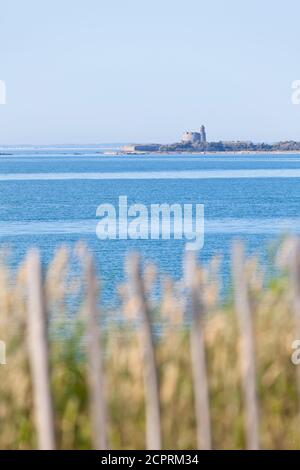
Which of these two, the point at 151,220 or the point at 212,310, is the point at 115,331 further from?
the point at 151,220

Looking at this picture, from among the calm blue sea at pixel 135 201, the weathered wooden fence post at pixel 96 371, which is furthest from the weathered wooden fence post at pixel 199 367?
the calm blue sea at pixel 135 201

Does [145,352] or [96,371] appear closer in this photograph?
[96,371]

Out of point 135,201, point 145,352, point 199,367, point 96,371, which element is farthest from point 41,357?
point 135,201

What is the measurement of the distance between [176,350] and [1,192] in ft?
335

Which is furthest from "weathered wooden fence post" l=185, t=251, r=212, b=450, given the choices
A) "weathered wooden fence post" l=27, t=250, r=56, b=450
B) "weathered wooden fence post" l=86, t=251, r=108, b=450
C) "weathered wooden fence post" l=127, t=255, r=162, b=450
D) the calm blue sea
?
the calm blue sea

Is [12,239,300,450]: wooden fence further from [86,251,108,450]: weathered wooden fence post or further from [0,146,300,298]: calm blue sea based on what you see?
[0,146,300,298]: calm blue sea

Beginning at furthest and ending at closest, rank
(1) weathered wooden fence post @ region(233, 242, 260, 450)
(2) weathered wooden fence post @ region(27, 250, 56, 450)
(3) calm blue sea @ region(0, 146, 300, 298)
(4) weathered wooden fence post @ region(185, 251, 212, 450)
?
1. (3) calm blue sea @ region(0, 146, 300, 298)
2. (1) weathered wooden fence post @ region(233, 242, 260, 450)
3. (4) weathered wooden fence post @ region(185, 251, 212, 450)
4. (2) weathered wooden fence post @ region(27, 250, 56, 450)

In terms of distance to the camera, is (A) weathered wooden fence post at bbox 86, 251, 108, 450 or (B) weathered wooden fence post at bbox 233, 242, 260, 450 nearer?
(A) weathered wooden fence post at bbox 86, 251, 108, 450

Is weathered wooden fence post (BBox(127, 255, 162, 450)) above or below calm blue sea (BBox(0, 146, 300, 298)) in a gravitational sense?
above

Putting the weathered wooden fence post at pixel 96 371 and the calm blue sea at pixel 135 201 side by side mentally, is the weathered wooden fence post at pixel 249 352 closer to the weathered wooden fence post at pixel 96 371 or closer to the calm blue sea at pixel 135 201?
the weathered wooden fence post at pixel 96 371

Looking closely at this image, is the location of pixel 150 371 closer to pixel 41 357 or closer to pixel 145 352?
pixel 145 352

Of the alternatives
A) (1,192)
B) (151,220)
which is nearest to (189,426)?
(151,220)

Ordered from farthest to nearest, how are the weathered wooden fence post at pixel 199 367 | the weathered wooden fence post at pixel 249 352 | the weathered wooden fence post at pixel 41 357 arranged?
the weathered wooden fence post at pixel 249 352 < the weathered wooden fence post at pixel 199 367 < the weathered wooden fence post at pixel 41 357

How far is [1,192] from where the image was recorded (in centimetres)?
10688
